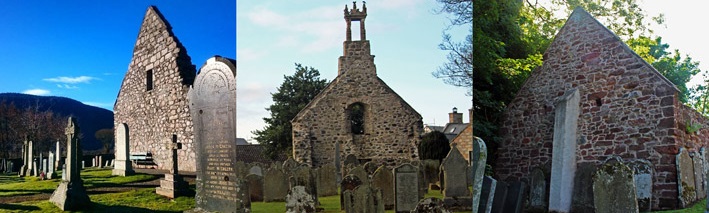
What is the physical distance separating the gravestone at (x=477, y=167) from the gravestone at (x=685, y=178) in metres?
3.81

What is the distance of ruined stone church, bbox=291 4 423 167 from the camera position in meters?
4.79

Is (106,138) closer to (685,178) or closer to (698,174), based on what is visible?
(685,178)

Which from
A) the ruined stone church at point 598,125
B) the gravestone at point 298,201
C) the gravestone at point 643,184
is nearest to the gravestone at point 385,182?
the gravestone at point 298,201

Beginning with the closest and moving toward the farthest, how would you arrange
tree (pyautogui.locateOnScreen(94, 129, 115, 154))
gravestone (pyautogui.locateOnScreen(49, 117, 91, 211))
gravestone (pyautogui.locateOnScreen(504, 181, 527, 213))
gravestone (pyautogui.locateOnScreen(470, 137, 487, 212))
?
gravestone (pyautogui.locateOnScreen(49, 117, 91, 211))
tree (pyautogui.locateOnScreen(94, 129, 115, 154))
gravestone (pyautogui.locateOnScreen(470, 137, 487, 212))
gravestone (pyautogui.locateOnScreen(504, 181, 527, 213))

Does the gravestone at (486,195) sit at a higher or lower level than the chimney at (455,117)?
lower

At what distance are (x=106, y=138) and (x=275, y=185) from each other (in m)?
1.61

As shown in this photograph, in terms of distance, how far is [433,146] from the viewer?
4797mm

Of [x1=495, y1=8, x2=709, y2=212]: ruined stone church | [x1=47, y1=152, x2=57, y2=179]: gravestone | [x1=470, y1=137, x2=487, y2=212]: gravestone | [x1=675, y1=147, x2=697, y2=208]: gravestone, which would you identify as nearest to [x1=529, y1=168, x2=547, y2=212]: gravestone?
[x1=495, y1=8, x2=709, y2=212]: ruined stone church

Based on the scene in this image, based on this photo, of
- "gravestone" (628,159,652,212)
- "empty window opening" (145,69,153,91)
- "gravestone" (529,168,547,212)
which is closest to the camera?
"empty window opening" (145,69,153,91)

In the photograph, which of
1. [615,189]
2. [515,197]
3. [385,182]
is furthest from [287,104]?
[515,197]

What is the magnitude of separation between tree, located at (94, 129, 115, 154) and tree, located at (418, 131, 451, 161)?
2.72m

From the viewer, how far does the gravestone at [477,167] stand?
5523 mm

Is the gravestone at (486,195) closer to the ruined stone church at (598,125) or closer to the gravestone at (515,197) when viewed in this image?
the gravestone at (515,197)

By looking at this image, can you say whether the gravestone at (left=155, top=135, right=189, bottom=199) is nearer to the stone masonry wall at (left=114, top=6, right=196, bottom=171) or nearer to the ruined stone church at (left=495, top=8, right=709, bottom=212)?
the stone masonry wall at (left=114, top=6, right=196, bottom=171)
